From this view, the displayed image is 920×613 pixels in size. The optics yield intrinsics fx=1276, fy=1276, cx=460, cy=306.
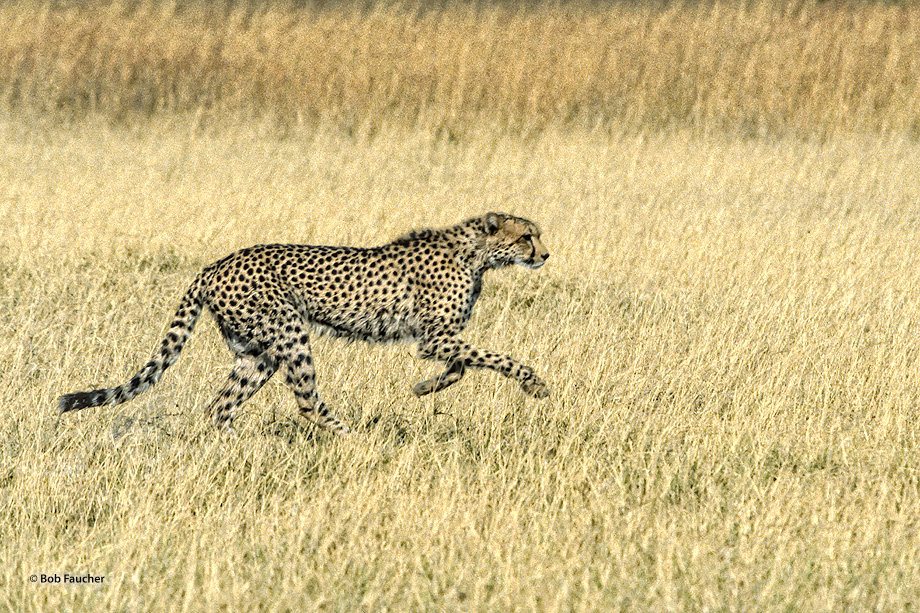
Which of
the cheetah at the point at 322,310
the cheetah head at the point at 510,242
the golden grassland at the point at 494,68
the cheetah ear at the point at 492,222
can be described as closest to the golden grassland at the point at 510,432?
the cheetah at the point at 322,310

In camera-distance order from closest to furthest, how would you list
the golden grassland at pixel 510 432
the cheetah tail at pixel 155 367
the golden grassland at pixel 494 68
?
the golden grassland at pixel 510 432
the cheetah tail at pixel 155 367
the golden grassland at pixel 494 68

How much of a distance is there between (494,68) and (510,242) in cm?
961

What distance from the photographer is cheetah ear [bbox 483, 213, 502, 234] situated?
6.02 m

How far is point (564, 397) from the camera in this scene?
570cm

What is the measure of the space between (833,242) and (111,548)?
6.56m

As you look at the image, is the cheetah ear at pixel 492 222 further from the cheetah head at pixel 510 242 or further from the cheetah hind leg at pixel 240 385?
the cheetah hind leg at pixel 240 385

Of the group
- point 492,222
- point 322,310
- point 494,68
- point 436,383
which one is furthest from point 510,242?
point 494,68

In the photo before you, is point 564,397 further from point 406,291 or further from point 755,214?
point 755,214

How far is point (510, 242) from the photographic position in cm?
605

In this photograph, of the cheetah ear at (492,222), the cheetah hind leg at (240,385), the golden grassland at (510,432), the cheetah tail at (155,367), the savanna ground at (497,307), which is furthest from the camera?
the cheetah ear at (492,222)

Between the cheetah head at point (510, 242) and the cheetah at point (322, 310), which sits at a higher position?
the cheetah head at point (510, 242)

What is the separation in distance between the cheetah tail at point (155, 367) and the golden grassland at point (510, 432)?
0.21 m

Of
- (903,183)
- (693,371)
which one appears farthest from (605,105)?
(693,371)

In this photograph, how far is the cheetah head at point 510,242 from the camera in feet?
19.8
